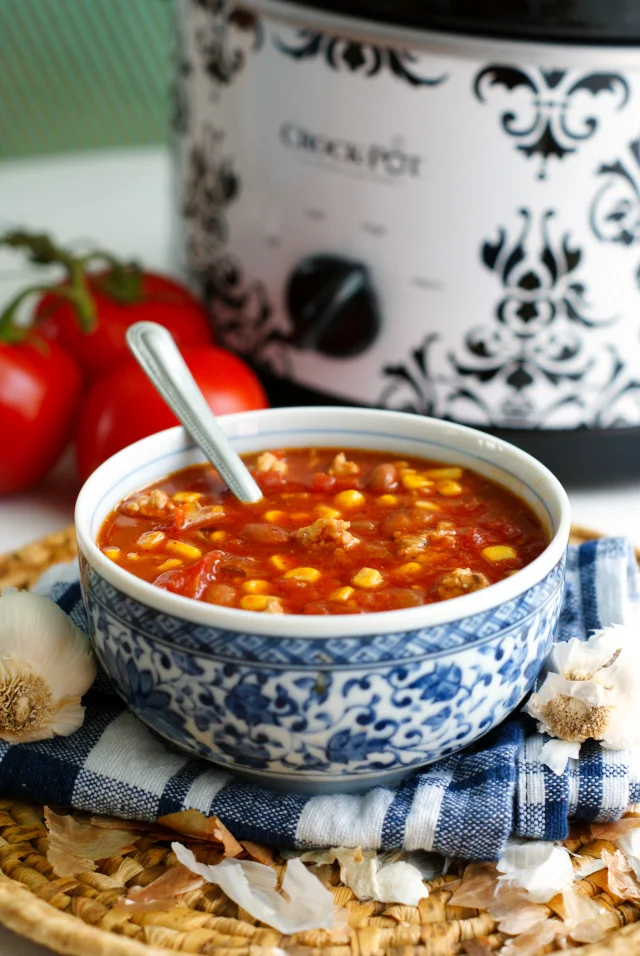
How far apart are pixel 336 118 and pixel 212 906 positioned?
98cm

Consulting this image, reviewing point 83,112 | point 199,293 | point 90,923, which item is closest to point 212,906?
point 90,923

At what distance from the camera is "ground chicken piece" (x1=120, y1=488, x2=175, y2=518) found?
1237mm

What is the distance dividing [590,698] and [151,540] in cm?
43

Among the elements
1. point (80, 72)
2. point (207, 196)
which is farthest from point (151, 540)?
point (80, 72)

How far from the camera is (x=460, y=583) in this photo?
108cm

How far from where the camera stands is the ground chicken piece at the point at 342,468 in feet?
4.38

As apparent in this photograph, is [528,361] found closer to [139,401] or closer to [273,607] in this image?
[139,401]

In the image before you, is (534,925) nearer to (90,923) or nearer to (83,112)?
(90,923)

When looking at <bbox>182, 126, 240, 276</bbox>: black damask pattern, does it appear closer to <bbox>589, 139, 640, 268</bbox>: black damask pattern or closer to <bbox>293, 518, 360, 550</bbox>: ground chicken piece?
<bbox>589, 139, 640, 268</bbox>: black damask pattern

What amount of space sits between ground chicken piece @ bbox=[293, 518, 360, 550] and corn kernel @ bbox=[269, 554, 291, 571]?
3 centimetres

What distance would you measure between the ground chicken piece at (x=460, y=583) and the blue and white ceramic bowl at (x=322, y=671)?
0.05 metres

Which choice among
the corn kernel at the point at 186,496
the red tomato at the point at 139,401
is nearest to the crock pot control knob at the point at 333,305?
the red tomato at the point at 139,401

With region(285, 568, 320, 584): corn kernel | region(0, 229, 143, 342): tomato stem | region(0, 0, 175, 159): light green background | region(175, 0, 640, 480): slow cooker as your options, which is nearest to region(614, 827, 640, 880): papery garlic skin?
region(285, 568, 320, 584): corn kernel

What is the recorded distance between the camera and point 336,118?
158 cm
